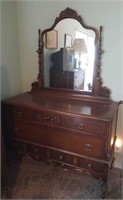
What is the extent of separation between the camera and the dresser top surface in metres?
1.61

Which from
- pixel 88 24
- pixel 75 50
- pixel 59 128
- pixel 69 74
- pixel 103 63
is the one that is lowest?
pixel 59 128

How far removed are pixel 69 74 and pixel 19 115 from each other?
0.71 meters

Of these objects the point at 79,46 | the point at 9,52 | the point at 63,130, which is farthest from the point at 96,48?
the point at 9,52

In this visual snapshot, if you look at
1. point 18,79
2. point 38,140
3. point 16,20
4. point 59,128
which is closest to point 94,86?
A: point 59,128

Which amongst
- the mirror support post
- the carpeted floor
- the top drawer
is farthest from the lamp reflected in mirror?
the carpeted floor

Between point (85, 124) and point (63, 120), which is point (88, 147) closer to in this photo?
point (85, 124)

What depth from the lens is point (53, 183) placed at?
1878 mm

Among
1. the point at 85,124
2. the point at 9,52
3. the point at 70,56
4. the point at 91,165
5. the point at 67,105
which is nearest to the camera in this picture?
the point at 85,124

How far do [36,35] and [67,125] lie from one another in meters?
1.15

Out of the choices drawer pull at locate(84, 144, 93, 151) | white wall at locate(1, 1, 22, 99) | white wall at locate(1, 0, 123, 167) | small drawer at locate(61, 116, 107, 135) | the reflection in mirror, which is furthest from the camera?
white wall at locate(1, 1, 22, 99)

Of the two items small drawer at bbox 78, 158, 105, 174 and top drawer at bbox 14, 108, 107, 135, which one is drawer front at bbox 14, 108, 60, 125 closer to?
top drawer at bbox 14, 108, 107, 135

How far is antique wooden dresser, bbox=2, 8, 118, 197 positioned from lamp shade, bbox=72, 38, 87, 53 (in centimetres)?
13

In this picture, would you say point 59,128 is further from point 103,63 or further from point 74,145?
point 103,63

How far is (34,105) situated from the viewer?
5.89 feet
